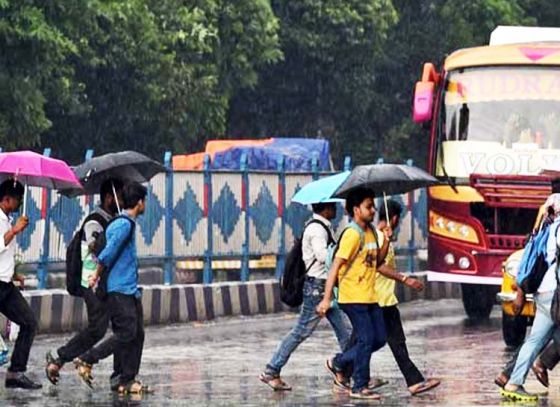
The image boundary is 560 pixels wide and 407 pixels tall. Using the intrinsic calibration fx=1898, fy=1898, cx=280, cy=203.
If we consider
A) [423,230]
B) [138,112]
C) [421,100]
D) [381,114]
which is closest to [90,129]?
[138,112]

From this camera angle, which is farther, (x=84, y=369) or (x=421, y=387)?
(x=84, y=369)

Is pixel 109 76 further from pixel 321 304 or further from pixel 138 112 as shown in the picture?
pixel 321 304

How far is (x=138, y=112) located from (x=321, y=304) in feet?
101

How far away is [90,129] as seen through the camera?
146 ft

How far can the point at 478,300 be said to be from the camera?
23.1 metres

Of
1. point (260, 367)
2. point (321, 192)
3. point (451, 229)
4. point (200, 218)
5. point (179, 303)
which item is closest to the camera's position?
point (321, 192)

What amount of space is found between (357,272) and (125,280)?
5.33 feet

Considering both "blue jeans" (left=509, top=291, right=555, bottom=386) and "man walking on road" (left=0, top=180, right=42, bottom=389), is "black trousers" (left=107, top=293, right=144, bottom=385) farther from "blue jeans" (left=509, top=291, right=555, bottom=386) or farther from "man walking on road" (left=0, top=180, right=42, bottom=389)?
"blue jeans" (left=509, top=291, right=555, bottom=386)

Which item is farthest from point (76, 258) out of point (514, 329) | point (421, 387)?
point (514, 329)

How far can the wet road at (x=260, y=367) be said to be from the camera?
13039mm

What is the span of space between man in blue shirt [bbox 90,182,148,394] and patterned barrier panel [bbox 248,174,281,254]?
990 centimetres

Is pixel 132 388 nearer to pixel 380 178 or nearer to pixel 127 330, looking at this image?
pixel 127 330

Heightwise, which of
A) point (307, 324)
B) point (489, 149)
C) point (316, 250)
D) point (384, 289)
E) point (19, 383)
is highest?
point (489, 149)

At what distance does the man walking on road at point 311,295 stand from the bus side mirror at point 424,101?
8852 mm
